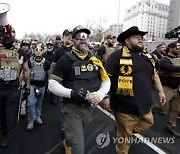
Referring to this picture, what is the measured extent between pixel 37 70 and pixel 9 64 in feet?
5.24

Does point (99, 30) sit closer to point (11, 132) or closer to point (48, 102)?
Result: point (48, 102)

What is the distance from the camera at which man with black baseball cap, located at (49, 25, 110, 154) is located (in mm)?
3172

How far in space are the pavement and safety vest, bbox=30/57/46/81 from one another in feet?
3.27

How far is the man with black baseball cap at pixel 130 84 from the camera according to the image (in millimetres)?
3787

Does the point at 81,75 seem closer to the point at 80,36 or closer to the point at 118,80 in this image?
the point at 80,36

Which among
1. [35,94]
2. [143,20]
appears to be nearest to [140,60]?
[35,94]

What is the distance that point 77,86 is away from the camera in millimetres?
3287

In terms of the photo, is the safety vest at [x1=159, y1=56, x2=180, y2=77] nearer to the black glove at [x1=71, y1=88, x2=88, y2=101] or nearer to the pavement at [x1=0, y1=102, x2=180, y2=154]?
the pavement at [x1=0, y1=102, x2=180, y2=154]

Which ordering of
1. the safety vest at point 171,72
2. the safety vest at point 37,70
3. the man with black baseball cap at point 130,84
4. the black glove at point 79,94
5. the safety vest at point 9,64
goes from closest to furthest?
1. the black glove at point 79,94
2. the man with black baseball cap at point 130,84
3. the safety vest at point 9,64
4. the safety vest at point 171,72
5. the safety vest at point 37,70

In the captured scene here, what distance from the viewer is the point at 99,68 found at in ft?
11.5

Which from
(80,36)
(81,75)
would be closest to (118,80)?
(81,75)

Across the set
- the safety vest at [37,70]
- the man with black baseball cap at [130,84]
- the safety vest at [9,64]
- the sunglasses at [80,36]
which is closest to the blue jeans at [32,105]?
the safety vest at [37,70]

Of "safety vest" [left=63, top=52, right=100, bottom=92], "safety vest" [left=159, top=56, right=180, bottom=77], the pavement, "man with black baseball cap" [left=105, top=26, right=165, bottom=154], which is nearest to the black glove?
"safety vest" [left=63, top=52, right=100, bottom=92]

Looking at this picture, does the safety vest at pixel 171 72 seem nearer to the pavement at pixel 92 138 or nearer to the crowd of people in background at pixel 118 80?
the crowd of people in background at pixel 118 80
